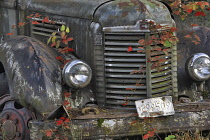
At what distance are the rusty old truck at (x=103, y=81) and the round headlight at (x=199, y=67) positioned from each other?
12mm

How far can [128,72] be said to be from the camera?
5234mm

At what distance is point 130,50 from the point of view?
513cm

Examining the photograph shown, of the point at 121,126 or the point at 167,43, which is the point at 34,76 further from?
the point at 167,43

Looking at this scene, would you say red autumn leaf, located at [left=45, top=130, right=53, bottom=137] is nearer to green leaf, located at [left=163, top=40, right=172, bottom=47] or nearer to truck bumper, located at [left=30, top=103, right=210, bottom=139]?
truck bumper, located at [left=30, top=103, right=210, bottom=139]

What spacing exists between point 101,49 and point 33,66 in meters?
0.83

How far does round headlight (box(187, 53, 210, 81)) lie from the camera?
5.59m

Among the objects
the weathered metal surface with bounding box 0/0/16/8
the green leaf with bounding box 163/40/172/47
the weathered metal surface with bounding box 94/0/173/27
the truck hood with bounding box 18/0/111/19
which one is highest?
the weathered metal surface with bounding box 0/0/16/8

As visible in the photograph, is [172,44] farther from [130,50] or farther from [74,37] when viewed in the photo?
[74,37]

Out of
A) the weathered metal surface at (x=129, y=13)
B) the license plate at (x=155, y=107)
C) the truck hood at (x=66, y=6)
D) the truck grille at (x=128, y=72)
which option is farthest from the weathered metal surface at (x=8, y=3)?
the license plate at (x=155, y=107)

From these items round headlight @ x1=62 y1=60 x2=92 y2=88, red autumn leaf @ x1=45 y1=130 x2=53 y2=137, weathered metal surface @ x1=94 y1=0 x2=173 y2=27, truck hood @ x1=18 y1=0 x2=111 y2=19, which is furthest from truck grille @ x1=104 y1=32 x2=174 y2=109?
red autumn leaf @ x1=45 y1=130 x2=53 y2=137

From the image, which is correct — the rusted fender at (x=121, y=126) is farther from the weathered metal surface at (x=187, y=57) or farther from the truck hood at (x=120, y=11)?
the truck hood at (x=120, y=11)

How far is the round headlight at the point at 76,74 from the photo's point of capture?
16.6 ft

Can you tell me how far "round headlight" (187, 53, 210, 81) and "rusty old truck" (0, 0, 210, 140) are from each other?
12 millimetres

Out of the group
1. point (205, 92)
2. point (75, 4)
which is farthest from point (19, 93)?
point (205, 92)
